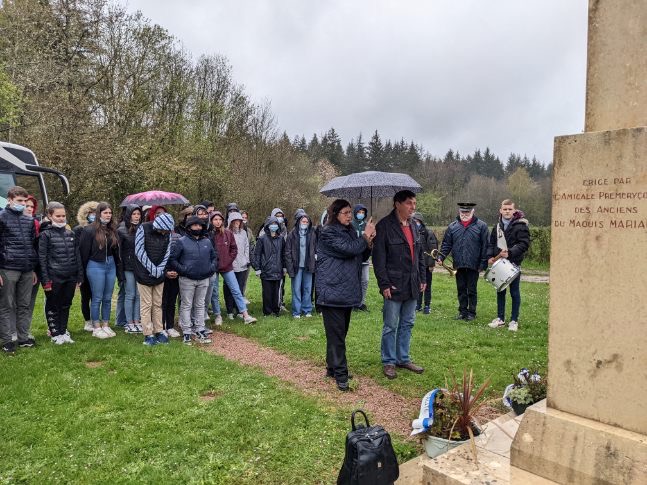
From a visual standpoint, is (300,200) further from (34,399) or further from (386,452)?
(386,452)

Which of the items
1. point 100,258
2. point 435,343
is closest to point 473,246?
point 435,343

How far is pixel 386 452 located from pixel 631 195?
2151 mm

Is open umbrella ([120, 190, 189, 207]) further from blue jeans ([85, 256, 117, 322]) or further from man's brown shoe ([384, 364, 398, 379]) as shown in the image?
man's brown shoe ([384, 364, 398, 379])

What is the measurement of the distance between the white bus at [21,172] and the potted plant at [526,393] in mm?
10873

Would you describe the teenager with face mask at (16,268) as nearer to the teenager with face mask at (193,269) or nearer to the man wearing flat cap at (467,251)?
the teenager with face mask at (193,269)

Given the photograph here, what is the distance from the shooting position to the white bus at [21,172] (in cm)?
1082

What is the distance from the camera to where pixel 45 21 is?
55.4 ft

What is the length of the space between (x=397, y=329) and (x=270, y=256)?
3.78m

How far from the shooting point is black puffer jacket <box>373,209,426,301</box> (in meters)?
5.39

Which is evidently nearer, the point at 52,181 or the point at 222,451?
the point at 222,451

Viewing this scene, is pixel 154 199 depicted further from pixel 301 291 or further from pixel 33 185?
pixel 33 185

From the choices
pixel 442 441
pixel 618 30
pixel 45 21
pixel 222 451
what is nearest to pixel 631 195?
pixel 618 30

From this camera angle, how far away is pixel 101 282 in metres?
7.23

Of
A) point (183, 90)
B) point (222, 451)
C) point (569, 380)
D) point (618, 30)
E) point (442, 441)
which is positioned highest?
point (183, 90)
